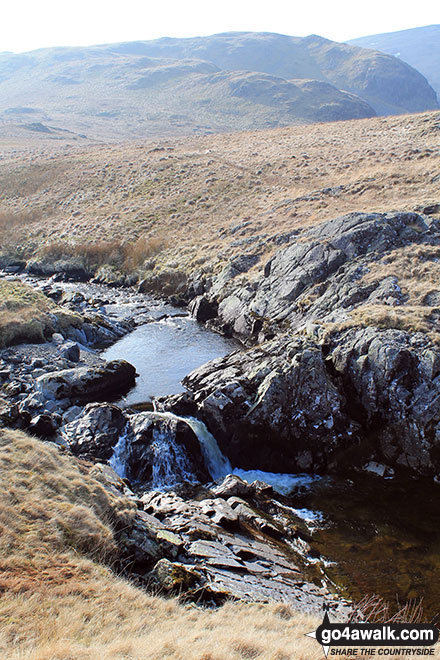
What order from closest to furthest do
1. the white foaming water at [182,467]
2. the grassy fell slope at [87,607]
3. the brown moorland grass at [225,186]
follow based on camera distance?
the grassy fell slope at [87,607] → the white foaming water at [182,467] → the brown moorland grass at [225,186]

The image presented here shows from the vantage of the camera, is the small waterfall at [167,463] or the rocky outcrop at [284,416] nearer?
the small waterfall at [167,463]

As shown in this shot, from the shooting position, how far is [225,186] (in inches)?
2643

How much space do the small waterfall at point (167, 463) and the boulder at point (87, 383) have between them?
20.7 feet

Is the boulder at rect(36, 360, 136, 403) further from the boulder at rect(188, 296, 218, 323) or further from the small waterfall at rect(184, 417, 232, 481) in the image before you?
the boulder at rect(188, 296, 218, 323)

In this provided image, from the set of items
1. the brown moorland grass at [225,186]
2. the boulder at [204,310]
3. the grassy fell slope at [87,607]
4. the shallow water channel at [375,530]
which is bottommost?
the shallow water channel at [375,530]

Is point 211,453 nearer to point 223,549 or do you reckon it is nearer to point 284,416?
point 284,416

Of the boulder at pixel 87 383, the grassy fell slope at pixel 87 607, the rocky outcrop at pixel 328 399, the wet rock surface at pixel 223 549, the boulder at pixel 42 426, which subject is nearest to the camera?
the grassy fell slope at pixel 87 607

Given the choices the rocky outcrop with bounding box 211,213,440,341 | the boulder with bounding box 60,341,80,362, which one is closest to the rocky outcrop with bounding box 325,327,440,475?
the rocky outcrop with bounding box 211,213,440,341

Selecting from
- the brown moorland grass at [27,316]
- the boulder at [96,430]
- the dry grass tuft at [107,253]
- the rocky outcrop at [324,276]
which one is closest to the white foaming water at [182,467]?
the boulder at [96,430]

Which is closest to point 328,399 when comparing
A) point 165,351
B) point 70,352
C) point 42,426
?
point 42,426

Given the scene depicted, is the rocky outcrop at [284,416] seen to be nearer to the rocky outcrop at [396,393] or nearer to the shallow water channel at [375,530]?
the rocky outcrop at [396,393]

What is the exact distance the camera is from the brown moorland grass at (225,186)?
51844mm

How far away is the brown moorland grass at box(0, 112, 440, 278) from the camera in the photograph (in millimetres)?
51844

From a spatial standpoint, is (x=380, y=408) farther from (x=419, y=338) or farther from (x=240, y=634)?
(x=240, y=634)
